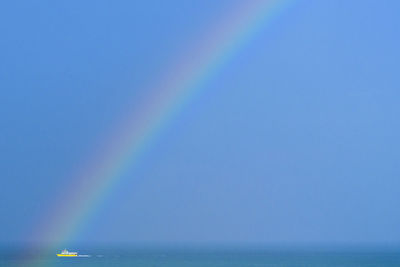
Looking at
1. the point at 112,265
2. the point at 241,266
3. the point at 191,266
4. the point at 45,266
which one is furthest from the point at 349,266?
the point at 45,266

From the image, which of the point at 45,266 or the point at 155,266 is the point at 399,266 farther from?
the point at 45,266

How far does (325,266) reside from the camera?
15062 cm

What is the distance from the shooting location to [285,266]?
148 meters

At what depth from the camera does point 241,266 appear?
145 meters

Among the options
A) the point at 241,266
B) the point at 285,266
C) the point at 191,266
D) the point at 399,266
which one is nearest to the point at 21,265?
the point at 191,266

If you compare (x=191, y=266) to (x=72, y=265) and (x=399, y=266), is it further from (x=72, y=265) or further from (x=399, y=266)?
(x=399, y=266)

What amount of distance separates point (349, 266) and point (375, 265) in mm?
7649

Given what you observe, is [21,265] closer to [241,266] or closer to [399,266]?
[241,266]

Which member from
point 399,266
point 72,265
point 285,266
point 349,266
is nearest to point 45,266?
point 72,265

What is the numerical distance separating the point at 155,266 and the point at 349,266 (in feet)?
139

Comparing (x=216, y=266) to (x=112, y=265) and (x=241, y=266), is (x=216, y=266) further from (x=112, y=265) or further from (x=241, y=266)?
(x=112, y=265)

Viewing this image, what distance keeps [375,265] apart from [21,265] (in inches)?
3001

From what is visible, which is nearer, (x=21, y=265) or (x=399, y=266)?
(x=21, y=265)

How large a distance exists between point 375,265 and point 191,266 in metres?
42.3
